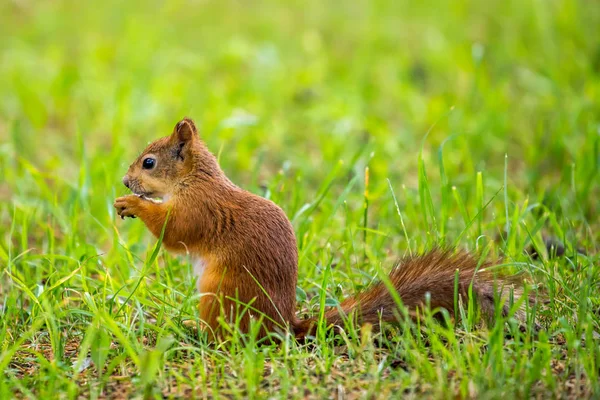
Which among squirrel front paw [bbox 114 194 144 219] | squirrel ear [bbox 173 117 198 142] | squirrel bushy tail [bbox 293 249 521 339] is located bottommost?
squirrel bushy tail [bbox 293 249 521 339]

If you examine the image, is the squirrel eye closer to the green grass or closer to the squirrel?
the squirrel

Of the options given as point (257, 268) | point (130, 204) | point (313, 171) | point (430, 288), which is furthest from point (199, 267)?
point (313, 171)

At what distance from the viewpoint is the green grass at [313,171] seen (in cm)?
239

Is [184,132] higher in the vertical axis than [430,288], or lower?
higher

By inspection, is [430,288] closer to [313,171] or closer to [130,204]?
[130,204]

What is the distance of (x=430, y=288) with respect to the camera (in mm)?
2539

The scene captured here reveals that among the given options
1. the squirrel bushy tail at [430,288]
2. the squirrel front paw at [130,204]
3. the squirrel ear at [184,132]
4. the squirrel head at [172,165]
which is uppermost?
the squirrel ear at [184,132]

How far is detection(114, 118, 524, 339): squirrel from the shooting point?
255 cm

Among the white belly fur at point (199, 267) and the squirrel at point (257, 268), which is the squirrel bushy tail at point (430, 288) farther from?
the white belly fur at point (199, 267)

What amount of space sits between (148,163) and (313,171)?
5.90 ft

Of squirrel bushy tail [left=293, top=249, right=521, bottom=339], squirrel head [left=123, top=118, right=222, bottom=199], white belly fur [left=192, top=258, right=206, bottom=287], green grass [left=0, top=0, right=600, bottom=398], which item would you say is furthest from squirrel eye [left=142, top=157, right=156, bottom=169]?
squirrel bushy tail [left=293, top=249, right=521, bottom=339]

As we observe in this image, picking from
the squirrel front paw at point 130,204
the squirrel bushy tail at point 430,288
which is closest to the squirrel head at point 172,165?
the squirrel front paw at point 130,204

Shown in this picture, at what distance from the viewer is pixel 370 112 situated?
5.68 meters

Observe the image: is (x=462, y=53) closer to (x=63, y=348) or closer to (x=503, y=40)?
(x=503, y=40)
